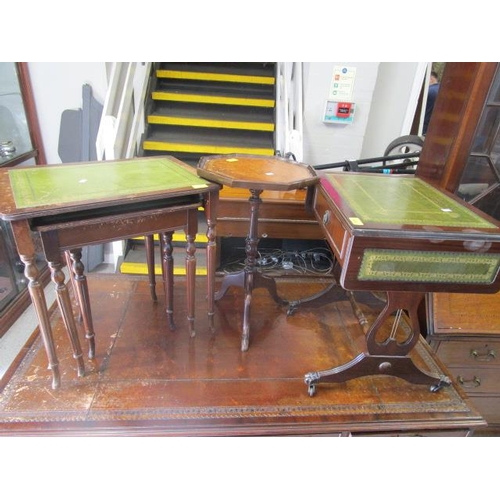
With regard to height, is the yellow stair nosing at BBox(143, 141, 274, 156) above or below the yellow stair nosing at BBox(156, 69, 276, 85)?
below

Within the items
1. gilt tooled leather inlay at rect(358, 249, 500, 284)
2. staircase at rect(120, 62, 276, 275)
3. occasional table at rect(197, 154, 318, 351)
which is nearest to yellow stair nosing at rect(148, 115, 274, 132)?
staircase at rect(120, 62, 276, 275)

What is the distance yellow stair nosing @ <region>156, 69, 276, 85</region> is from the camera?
3.03 metres

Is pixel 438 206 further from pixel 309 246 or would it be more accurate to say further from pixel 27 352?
pixel 27 352

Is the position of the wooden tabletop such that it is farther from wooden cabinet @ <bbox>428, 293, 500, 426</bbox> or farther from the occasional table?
wooden cabinet @ <bbox>428, 293, 500, 426</bbox>

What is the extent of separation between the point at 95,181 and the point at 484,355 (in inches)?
75.3

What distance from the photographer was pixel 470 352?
1.68m

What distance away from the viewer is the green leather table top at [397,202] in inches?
44.7

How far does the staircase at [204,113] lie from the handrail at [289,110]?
0.29ft

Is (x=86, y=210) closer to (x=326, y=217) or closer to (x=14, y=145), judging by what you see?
(x=326, y=217)

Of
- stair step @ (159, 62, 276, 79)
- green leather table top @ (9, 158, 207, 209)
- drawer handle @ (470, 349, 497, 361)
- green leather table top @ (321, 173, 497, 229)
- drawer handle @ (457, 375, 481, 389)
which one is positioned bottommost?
drawer handle @ (457, 375, 481, 389)

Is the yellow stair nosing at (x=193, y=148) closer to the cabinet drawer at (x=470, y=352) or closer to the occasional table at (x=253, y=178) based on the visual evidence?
the occasional table at (x=253, y=178)

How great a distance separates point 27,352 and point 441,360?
74.9 inches

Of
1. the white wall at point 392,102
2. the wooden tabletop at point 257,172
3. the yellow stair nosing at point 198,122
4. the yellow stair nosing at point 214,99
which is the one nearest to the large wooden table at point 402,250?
the wooden tabletop at point 257,172

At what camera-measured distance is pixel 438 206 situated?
50.7 inches
